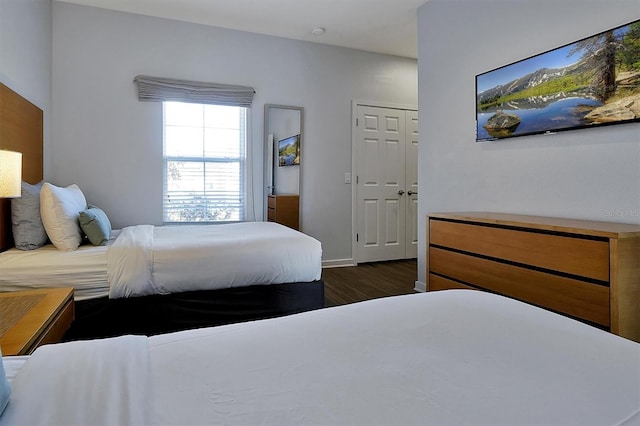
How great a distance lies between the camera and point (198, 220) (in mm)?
4094

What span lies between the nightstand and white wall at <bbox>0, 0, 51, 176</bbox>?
5.17 ft

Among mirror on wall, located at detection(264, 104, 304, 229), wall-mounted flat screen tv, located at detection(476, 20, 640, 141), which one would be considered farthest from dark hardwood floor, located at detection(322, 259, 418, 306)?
wall-mounted flat screen tv, located at detection(476, 20, 640, 141)

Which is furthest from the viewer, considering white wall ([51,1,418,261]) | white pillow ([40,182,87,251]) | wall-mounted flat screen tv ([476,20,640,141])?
white wall ([51,1,418,261])

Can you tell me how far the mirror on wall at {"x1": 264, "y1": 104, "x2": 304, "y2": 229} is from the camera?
429 cm

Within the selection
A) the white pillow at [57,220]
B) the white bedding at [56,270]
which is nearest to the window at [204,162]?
the white pillow at [57,220]

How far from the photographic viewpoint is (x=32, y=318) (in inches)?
57.3

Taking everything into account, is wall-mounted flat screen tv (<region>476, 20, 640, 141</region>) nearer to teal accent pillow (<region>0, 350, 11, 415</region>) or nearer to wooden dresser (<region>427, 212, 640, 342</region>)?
wooden dresser (<region>427, 212, 640, 342</region>)

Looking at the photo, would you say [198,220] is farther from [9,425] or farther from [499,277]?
[9,425]

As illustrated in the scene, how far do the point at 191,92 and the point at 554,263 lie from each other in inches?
143

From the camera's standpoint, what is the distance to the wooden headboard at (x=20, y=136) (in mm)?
2355

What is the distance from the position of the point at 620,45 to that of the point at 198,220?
3795 mm

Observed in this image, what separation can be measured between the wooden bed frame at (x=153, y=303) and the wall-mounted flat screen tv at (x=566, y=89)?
1.87 meters

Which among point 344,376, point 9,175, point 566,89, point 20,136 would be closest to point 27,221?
point 20,136

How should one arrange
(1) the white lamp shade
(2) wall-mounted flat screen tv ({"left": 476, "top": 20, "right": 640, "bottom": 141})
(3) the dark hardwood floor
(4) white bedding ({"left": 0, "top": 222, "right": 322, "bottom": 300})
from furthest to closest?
(3) the dark hardwood floor → (4) white bedding ({"left": 0, "top": 222, "right": 322, "bottom": 300}) → (2) wall-mounted flat screen tv ({"left": 476, "top": 20, "right": 640, "bottom": 141}) → (1) the white lamp shade
